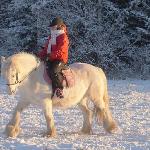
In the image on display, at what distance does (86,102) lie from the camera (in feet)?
30.4

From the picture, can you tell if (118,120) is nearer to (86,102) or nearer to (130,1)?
(86,102)

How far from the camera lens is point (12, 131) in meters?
8.28

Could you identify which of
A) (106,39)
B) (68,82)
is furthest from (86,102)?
(106,39)

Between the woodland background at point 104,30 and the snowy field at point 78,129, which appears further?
the woodland background at point 104,30

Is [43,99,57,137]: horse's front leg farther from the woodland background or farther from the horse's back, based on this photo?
the woodland background

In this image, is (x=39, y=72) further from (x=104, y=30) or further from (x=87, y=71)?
(x=104, y=30)

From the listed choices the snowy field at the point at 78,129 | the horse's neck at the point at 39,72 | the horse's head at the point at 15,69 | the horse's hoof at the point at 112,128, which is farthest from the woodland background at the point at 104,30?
the horse's head at the point at 15,69

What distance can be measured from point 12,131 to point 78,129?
1408mm

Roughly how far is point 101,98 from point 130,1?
1457cm

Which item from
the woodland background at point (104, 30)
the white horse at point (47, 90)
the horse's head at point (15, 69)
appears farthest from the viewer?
the woodland background at point (104, 30)

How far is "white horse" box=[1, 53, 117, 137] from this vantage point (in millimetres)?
7857

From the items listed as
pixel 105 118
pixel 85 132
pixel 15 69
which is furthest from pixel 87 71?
pixel 15 69

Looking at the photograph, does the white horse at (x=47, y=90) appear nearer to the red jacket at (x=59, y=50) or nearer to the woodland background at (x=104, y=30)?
the red jacket at (x=59, y=50)

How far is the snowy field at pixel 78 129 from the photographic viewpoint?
744 centimetres
